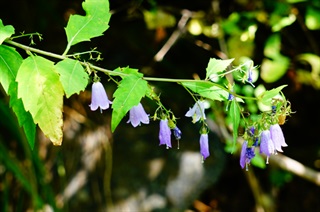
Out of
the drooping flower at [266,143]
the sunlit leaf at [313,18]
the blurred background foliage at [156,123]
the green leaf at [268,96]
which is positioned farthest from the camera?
the blurred background foliage at [156,123]

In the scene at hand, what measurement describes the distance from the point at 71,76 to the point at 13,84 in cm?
15

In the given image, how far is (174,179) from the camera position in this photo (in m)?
3.20

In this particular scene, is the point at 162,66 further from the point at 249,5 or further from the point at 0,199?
the point at 0,199

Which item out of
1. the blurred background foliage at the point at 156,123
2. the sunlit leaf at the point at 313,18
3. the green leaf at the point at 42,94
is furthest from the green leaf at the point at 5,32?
the sunlit leaf at the point at 313,18

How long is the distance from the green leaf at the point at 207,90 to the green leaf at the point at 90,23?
25 centimetres

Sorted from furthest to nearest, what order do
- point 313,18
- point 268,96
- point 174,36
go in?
point 174,36 → point 313,18 → point 268,96

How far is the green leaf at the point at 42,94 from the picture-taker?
1.14 meters

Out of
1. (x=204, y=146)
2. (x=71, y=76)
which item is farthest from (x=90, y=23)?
(x=204, y=146)

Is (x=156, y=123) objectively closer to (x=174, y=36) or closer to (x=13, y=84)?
(x=174, y=36)

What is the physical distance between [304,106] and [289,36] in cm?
51

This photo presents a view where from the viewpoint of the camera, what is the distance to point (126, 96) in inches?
47.0

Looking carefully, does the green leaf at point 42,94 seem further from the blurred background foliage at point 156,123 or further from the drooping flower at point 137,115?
the blurred background foliage at point 156,123

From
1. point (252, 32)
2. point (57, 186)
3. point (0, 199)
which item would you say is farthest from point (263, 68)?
point (0, 199)


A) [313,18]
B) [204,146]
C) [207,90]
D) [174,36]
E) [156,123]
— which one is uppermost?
[207,90]
